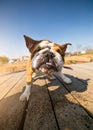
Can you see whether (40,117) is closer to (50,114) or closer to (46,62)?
(50,114)

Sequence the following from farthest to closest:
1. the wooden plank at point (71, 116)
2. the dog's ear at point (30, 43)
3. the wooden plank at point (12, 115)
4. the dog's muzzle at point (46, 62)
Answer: the dog's ear at point (30, 43) → the dog's muzzle at point (46, 62) → the wooden plank at point (12, 115) → the wooden plank at point (71, 116)

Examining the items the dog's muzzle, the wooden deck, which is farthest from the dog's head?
the wooden deck

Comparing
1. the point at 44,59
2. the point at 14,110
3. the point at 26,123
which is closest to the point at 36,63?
the point at 44,59

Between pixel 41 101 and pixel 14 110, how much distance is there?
1.06 ft

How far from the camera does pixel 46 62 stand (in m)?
1.74

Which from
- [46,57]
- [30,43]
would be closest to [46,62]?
[46,57]

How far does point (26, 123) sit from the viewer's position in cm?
110

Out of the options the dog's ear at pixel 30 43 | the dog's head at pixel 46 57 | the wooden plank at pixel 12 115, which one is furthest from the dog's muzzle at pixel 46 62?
the wooden plank at pixel 12 115

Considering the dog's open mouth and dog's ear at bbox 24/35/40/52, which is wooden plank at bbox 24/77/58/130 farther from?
dog's ear at bbox 24/35/40/52

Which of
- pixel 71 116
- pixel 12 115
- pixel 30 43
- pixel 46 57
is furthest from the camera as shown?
pixel 30 43

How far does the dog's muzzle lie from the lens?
5.63ft

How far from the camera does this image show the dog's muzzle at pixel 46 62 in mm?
1716

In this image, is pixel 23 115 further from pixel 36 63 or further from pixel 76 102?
pixel 36 63

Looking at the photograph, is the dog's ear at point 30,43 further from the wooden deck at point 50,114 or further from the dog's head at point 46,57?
the wooden deck at point 50,114
